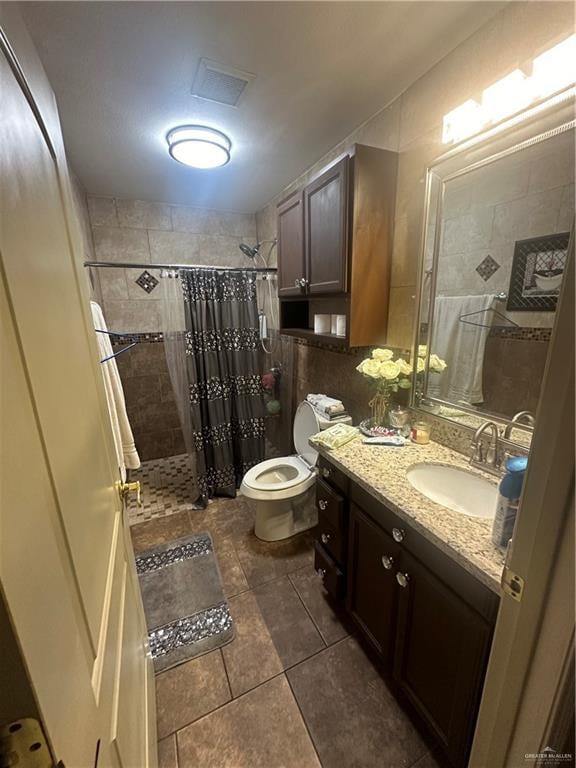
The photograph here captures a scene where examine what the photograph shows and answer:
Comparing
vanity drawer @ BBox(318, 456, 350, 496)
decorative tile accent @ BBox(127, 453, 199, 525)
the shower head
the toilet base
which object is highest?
the shower head

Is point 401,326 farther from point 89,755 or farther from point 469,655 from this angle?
point 89,755

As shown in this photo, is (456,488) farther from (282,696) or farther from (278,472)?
(278,472)

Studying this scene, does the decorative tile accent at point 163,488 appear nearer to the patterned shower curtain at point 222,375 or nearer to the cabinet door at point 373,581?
the patterned shower curtain at point 222,375

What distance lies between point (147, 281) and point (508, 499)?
3.07 metres

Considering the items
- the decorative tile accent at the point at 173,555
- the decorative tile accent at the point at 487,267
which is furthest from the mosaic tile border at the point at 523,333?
the decorative tile accent at the point at 173,555

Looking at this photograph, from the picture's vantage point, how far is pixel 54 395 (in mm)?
495

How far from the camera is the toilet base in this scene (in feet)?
6.83

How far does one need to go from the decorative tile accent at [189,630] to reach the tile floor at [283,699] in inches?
3.0

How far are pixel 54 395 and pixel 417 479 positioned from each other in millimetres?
1278

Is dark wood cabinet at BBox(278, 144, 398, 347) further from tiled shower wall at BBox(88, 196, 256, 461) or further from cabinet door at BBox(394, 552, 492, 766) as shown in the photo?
tiled shower wall at BBox(88, 196, 256, 461)

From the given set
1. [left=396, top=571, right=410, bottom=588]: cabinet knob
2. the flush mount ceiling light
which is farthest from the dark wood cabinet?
[left=396, top=571, right=410, bottom=588]: cabinet knob

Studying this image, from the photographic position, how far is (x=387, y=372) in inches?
58.6

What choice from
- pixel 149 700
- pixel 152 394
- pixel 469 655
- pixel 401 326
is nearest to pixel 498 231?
pixel 401 326

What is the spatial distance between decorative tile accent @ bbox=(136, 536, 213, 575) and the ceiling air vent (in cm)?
251
